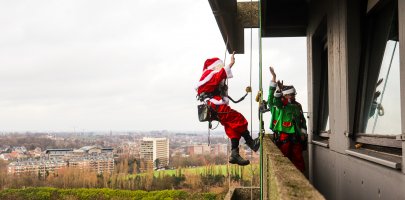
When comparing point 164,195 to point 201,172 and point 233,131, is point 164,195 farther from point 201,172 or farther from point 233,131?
point 233,131

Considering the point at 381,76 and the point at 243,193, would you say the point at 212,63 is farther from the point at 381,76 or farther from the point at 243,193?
the point at 243,193

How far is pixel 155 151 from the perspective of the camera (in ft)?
396

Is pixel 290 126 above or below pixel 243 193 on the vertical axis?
above

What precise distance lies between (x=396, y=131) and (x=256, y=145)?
234cm

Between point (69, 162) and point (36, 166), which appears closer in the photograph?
point (36, 166)

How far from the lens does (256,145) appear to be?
5.18 meters

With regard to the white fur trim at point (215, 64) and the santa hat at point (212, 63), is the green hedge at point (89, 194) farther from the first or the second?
the white fur trim at point (215, 64)

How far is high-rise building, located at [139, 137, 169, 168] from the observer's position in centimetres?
11445

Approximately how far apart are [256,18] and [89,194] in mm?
72477

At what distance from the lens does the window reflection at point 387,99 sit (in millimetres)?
3036

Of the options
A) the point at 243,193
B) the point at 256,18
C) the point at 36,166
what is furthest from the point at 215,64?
the point at 36,166

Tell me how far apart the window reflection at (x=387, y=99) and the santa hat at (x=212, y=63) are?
194 cm

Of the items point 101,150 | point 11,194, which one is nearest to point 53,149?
point 101,150

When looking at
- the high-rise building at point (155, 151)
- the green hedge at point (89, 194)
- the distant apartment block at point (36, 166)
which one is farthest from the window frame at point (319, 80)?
the high-rise building at point (155, 151)
